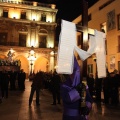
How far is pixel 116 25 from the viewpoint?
81.2ft

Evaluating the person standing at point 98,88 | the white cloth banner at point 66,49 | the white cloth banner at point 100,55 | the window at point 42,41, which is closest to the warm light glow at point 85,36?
the white cloth banner at point 100,55

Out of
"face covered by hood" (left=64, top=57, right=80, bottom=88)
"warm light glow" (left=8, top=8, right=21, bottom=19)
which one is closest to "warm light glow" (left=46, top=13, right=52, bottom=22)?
"warm light glow" (left=8, top=8, right=21, bottom=19)

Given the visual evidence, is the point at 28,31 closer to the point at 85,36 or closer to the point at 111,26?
the point at 111,26

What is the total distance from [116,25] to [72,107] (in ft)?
72.0

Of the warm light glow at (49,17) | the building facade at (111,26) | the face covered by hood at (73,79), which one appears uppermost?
the warm light glow at (49,17)

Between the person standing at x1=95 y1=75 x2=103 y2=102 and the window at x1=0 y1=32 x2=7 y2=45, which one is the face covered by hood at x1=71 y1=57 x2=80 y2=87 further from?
the window at x1=0 y1=32 x2=7 y2=45

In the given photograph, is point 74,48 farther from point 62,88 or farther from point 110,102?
point 110,102

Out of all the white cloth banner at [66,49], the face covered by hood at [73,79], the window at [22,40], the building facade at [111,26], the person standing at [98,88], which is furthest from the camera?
the window at [22,40]

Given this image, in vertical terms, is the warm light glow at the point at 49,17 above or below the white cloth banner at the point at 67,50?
above

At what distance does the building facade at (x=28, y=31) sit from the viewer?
143 ft

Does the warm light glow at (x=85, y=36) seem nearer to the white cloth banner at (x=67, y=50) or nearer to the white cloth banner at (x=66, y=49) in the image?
the white cloth banner at (x=67, y=50)

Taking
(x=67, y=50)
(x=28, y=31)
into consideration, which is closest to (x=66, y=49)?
(x=67, y=50)

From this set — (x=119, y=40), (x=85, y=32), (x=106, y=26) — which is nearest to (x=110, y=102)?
(x=85, y=32)

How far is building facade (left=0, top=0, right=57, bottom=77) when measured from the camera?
43.6 metres
